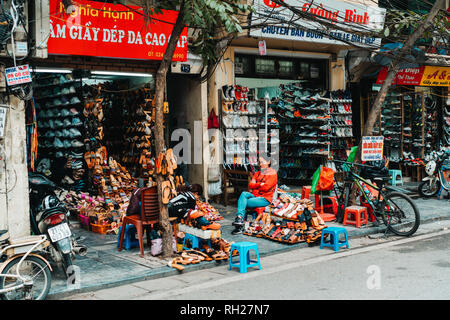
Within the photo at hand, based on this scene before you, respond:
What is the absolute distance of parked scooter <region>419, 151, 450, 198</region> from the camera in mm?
13562

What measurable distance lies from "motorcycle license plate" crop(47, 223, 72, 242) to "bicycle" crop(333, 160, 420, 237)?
588 centimetres

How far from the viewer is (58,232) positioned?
651cm

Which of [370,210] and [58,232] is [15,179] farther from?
[370,210]

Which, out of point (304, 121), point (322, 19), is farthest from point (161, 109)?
point (304, 121)

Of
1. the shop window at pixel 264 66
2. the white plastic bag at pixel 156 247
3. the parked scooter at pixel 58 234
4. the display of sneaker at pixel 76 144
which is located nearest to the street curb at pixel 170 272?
the parked scooter at pixel 58 234

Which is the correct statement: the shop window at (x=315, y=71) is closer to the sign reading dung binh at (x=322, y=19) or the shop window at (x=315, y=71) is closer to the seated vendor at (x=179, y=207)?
the sign reading dung binh at (x=322, y=19)

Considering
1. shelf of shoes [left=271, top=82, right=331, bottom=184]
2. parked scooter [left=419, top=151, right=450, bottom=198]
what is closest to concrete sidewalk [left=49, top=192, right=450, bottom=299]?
parked scooter [left=419, top=151, right=450, bottom=198]

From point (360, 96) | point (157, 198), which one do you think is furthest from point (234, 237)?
point (360, 96)

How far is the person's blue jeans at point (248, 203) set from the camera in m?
9.52

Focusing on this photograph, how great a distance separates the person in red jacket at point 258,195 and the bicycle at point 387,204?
1.68m
